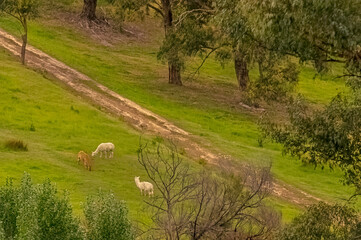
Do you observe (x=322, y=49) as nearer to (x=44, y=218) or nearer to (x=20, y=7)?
(x=44, y=218)

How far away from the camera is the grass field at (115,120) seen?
33906 millimetres

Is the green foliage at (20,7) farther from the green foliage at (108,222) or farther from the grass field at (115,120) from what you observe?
the green foliage at (108,222)

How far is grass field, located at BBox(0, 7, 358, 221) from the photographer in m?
33.9

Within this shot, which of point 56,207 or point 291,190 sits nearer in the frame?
point 56,207

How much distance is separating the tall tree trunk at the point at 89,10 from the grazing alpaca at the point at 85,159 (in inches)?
1439

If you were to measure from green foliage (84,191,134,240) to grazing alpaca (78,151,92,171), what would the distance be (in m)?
12.9

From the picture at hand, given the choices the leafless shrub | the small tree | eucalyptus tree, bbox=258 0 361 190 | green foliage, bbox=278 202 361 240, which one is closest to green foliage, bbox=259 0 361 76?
eucalyptus tree, bbox=258 0 361 190

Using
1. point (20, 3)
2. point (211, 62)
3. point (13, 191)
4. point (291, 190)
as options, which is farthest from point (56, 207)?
point (211, 62)

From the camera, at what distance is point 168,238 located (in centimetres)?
2391

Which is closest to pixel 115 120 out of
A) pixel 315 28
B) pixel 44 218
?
pixel 315 28

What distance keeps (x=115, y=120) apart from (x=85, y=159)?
9.71 metres

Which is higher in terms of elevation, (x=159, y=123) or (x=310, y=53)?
(x=310, y=53)

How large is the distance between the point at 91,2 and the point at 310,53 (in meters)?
48.3

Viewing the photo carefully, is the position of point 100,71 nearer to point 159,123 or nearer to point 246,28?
point 159,123
